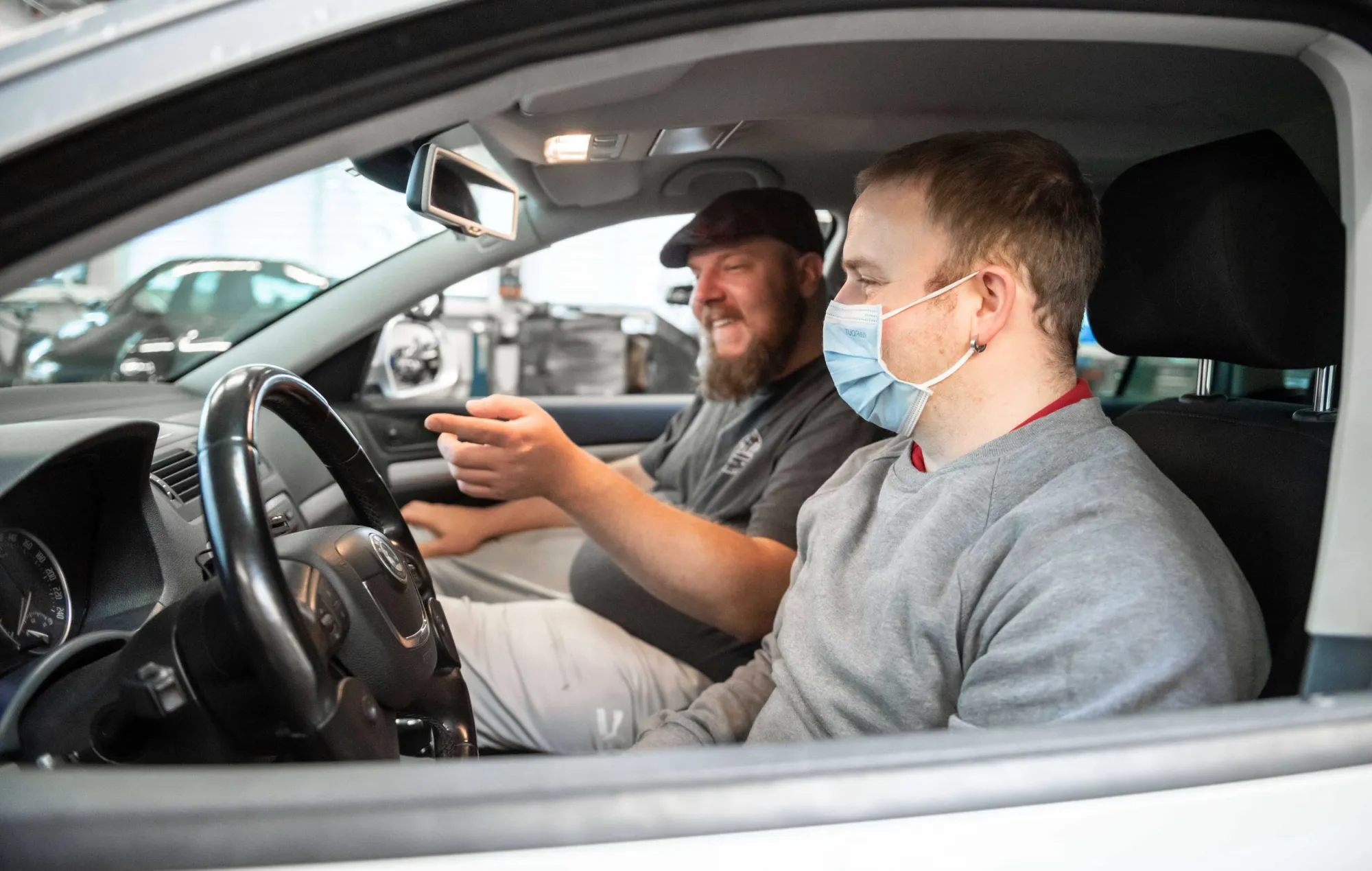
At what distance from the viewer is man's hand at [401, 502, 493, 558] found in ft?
8.36

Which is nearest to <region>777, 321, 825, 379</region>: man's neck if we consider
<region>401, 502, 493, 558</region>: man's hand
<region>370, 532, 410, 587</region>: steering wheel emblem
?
<region>401, 502, 493, 558</region>: man's hand

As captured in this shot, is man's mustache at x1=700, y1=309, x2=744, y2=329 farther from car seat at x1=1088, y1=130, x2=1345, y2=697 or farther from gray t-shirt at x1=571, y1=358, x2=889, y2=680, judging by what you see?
car seat at x1=1088, y1=130, x2=1345, y2=697

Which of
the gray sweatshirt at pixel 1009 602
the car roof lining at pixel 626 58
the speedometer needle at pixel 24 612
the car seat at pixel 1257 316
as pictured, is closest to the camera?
the car roof lining at pixel 626 58

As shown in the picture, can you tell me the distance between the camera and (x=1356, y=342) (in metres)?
0.89

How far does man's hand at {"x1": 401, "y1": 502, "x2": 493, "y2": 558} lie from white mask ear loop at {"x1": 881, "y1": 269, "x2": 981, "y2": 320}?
1561 millimetres

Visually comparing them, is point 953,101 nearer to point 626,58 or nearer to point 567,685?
point 626,58

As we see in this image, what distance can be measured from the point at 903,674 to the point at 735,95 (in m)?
0.94

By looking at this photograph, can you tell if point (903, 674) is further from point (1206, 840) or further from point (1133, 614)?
point (1206, 840)

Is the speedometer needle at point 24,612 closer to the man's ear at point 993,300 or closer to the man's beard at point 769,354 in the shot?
the man's ear at point 993,300

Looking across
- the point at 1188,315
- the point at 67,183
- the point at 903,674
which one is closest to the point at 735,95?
the point at 1188,315

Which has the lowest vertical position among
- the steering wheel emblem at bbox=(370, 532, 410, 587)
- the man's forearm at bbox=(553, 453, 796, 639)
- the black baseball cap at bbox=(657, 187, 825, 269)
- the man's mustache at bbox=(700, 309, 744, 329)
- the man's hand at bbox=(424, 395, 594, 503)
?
the man's forearm at bbox=(553, 453, 796, 639)

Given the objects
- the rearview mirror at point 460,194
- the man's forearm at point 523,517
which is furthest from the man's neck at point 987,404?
the man's forearm at point 523,517

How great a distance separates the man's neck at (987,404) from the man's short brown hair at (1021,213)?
0.06 m

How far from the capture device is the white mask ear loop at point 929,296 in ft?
A: 4.25
